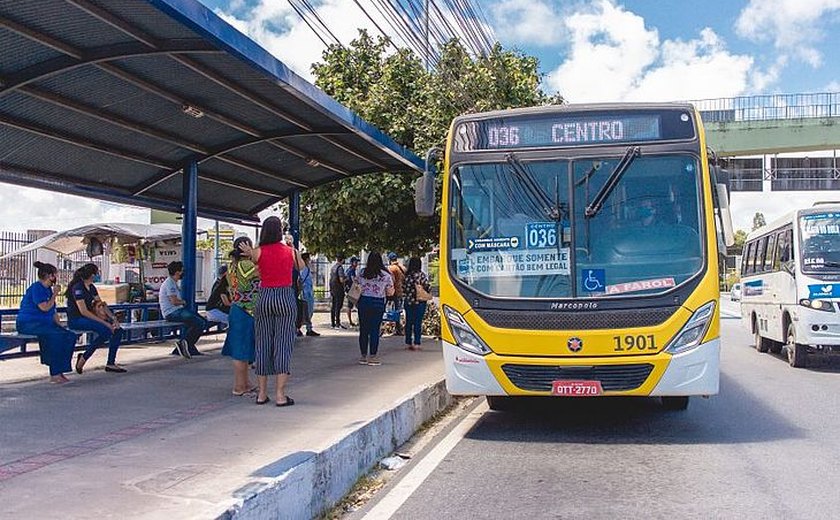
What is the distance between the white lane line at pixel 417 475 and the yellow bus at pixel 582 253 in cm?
60

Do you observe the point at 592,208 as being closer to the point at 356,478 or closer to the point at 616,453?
the point at 616,453

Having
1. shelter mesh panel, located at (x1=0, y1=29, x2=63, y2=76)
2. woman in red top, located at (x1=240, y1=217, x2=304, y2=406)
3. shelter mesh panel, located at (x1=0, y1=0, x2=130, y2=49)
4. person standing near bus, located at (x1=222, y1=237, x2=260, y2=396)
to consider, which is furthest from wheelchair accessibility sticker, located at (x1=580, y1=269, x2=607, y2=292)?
shelter mesh panel, located at (x1=0, y1=29, x2=63, y2=76)

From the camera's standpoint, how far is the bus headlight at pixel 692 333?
24.5 feet

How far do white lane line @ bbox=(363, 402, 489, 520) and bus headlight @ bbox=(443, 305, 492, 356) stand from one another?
3.06ft

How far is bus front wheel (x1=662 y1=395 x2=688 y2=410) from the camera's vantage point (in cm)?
898

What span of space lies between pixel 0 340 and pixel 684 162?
7.81 m

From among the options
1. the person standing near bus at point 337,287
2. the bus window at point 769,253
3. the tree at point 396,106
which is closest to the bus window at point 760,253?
the bus window at point 769,253

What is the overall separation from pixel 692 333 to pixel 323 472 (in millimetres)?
3728

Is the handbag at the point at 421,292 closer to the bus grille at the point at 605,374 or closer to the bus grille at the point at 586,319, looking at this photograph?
the bus grille at the point at 586,319

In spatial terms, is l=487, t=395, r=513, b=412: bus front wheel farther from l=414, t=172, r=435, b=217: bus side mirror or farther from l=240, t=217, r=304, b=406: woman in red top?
l=240, t=217, r=304, b=406: woman in red top

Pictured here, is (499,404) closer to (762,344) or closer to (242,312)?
(242,312)

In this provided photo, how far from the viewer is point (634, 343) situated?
7.46 m

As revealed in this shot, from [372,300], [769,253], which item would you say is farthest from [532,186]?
[769,253]

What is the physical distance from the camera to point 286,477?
5016 millimetres
